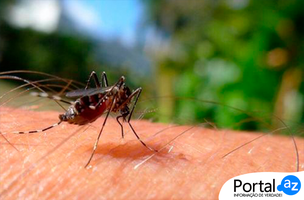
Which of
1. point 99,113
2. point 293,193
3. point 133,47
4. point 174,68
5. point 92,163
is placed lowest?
point 133,47

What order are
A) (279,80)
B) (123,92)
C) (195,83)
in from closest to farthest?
(123,92) < (279,80) < (195,83)

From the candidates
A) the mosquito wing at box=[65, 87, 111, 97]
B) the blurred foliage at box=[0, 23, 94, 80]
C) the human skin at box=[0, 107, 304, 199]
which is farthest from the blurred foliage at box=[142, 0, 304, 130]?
the blurred foliage at box=[0, 23, 94, 80]

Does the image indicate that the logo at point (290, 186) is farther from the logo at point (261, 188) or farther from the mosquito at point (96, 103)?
the mosquito at point (96, 103)

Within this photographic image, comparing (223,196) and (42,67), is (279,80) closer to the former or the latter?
(223,196)

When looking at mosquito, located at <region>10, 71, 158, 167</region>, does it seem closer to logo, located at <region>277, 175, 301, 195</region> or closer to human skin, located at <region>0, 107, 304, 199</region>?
human skin, located at <region>0, 107, 304, 199</region>

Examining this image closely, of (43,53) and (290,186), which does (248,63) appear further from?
(43,53)

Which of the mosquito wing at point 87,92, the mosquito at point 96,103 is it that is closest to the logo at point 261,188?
the mosquito at point 96,103

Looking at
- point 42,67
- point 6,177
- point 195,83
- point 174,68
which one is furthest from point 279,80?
point 42,67
